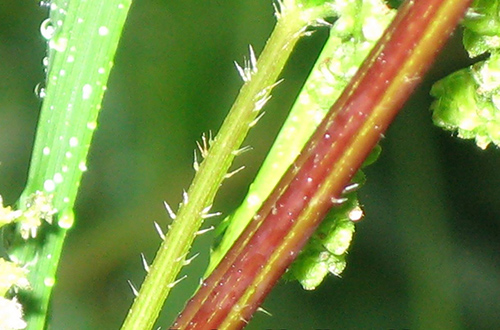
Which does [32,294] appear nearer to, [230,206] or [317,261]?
[317,261]

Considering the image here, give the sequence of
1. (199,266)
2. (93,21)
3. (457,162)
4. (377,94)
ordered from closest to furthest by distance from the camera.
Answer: (377,94), (93,21), (199,266), (457,162)

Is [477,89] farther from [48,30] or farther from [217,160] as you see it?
[48,30]

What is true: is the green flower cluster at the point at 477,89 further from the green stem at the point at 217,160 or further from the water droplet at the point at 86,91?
the water droplet at the point at 86,91

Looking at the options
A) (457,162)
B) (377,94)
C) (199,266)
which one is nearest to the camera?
(377,94)

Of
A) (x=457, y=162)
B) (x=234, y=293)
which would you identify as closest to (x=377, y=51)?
(x=234, y=293)

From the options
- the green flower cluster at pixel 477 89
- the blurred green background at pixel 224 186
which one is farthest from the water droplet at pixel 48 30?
the blurred green background at pixel 224 186

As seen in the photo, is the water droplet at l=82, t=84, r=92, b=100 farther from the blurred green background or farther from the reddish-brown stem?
the blurred green background

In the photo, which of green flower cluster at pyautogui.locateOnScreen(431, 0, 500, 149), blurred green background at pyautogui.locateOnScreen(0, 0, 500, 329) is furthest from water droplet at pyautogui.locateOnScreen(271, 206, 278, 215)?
blurred green background at pyautogui.locateOnScreen(0, 0, 500, 329)
